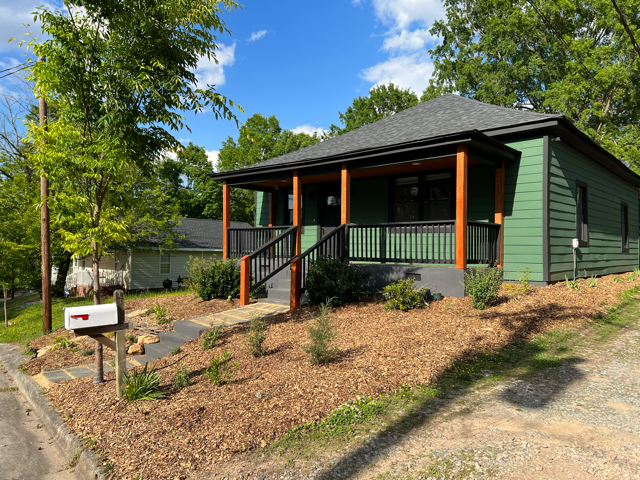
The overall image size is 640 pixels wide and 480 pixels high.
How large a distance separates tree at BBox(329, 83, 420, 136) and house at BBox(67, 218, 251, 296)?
611 inches

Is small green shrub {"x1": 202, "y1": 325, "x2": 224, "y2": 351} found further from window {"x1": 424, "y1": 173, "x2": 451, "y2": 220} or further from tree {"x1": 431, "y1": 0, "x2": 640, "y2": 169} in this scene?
tree {"x1": 431, "y1": 0, "x2": 640, "y2": 169}

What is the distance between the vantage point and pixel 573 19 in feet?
82.5

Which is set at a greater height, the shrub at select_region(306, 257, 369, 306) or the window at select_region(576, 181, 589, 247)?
the window at select_region(576, 181, 589, 247)

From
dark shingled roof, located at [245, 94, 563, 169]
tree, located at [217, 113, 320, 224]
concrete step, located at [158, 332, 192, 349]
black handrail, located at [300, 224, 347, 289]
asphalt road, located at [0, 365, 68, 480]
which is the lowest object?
asphalt road, located at [0, 365, 68, 480]

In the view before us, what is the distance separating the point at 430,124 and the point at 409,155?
220cm

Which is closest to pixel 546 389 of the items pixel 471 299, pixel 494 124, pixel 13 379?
pixel 471 299

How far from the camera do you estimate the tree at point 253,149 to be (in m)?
33.6

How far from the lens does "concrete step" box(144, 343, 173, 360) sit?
699 cm

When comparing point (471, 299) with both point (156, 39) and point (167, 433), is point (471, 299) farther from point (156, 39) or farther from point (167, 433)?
point (156, 39)

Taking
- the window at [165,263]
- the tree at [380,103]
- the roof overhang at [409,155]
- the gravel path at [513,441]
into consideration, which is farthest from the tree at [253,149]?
the gravel path at [513,441]

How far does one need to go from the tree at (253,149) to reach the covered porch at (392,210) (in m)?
20.4

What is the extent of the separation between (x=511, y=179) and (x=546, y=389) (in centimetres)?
626

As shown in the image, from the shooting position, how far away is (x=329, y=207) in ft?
42.5

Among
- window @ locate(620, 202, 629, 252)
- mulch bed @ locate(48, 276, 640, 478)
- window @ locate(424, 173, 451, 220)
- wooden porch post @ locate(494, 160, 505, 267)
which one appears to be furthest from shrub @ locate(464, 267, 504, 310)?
window @ locate(620, 202, 629, 252)
